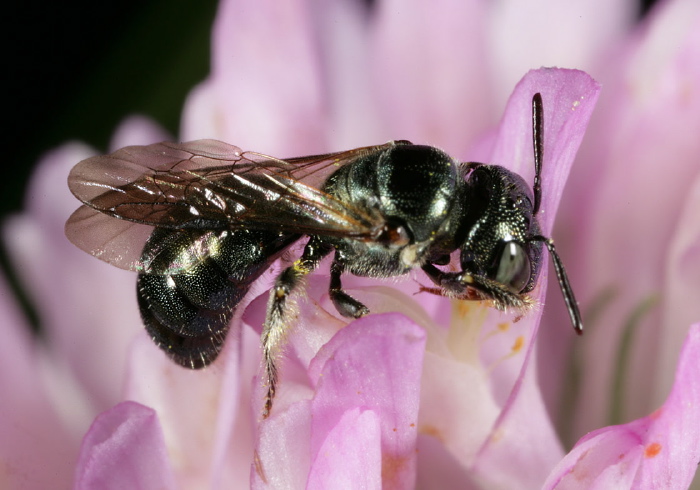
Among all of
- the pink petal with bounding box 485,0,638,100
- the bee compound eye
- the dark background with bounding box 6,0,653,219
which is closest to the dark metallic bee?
the bee compound eye

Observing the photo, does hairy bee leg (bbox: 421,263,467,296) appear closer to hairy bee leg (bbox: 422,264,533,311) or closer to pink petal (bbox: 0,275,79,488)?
hairy bee leg (bbox: 422,264,533,311)

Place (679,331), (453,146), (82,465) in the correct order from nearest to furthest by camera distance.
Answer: (82,465)
(679,331)
(453,146)

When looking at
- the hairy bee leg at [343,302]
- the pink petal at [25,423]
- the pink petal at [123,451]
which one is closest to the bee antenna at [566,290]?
the hairy bee leg at [343,302]

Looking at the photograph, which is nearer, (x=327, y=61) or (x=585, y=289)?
(x=585, y=289)

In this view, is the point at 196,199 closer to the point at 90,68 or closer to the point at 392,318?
the point at 392,318

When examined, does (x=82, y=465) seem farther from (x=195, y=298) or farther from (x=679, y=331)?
(x=679, y=331)

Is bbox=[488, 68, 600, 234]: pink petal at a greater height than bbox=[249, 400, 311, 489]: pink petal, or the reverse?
bbox=[488, 68, 600, 234]: pink petal

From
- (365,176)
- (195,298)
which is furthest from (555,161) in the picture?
(195,298)
